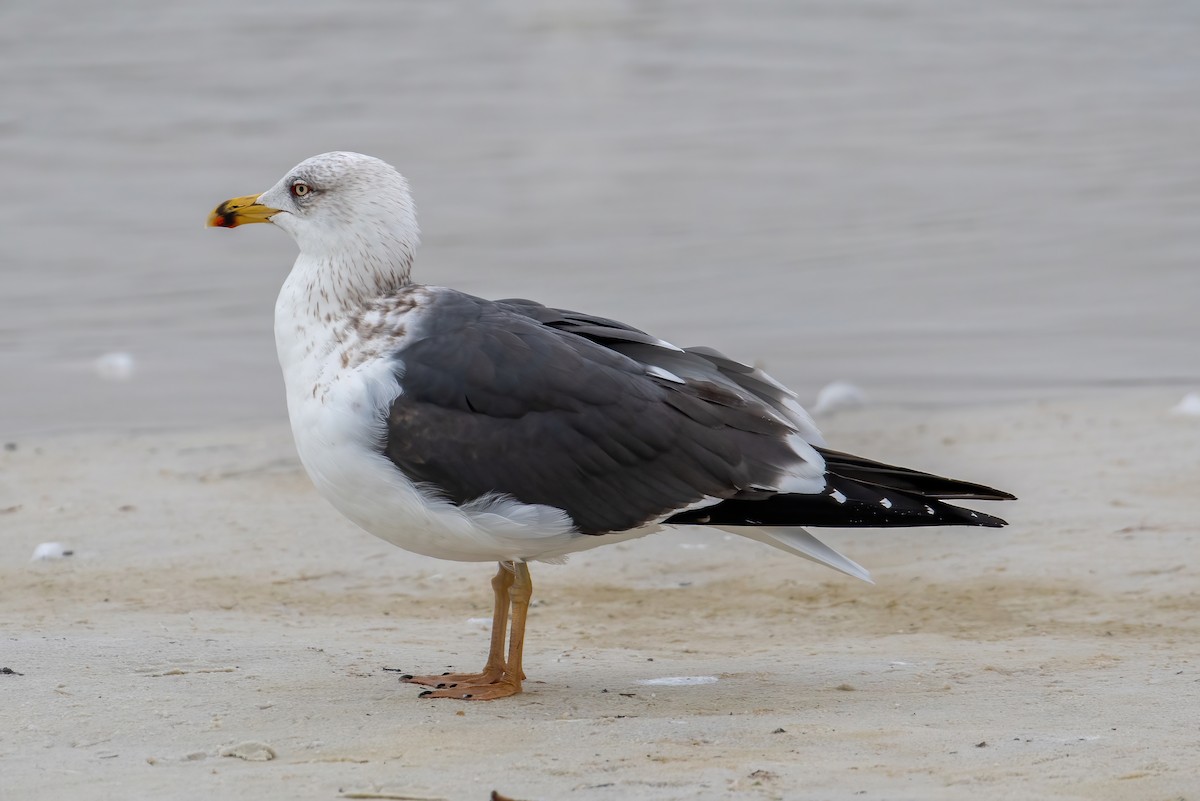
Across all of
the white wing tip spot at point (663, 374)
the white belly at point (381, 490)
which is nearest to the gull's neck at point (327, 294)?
the white belly at point (381, 490)

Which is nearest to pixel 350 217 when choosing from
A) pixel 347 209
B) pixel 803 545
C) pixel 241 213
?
pixel 347 209

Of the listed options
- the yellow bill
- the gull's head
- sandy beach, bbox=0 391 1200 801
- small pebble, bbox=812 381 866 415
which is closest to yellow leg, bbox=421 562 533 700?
sandy beach, bbox=0 391 1200 801

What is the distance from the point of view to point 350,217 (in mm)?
5270

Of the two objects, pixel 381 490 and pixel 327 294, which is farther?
pixel 327 294

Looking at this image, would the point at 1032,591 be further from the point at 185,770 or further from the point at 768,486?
the point at 185,770

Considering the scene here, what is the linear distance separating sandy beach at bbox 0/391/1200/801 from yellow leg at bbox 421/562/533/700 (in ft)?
0.33

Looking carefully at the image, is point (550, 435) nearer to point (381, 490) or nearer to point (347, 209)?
point (381, 490)

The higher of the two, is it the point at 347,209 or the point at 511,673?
the point at 347,209

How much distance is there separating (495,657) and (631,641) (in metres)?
0.85

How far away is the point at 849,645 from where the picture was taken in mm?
5648

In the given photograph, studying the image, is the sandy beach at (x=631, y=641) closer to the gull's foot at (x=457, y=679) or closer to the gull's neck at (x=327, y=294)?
the gull's foot at (x=457, y=679)

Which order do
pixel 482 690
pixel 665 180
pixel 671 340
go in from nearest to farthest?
pixel 482 690
pixel 671 340
pixel 665 180

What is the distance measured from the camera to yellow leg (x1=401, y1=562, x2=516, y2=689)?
5021 mm

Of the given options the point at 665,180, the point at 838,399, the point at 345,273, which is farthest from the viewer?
the point at 665,180
